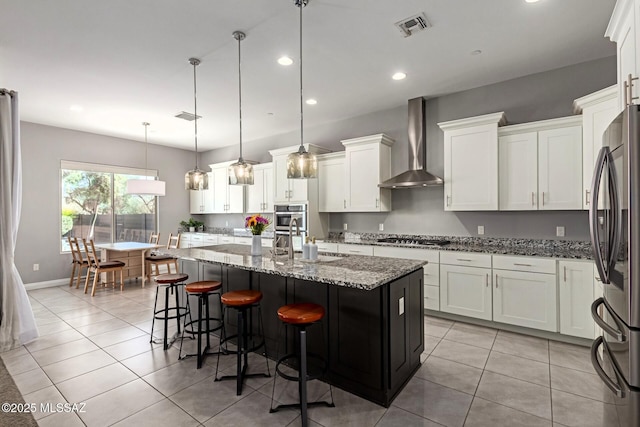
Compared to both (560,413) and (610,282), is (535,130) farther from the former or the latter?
(560,413)

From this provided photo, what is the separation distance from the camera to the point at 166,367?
2797mm

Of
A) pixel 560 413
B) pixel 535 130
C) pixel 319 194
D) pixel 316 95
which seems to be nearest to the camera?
pixel 560 413

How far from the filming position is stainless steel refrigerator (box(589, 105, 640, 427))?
→ 4.37 ft

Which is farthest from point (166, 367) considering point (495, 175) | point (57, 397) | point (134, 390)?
point (495, 175)

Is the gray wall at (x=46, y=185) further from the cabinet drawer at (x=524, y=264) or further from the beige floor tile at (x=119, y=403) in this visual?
the cabinet drawer at (x=524, y=264)

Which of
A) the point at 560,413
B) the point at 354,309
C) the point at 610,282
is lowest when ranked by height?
the point at 560,413

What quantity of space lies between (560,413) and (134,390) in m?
3.11

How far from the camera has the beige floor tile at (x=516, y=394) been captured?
219 cm

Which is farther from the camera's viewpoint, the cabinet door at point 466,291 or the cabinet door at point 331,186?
the cabinet door at point 331,186

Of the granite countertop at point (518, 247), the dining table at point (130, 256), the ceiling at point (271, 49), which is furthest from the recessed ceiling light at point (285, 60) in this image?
the dining table at point (130, 256)

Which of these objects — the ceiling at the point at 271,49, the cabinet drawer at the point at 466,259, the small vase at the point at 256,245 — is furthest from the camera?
the cabinet drawer at the point at 466,259

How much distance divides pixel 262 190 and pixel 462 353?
4.68 metres

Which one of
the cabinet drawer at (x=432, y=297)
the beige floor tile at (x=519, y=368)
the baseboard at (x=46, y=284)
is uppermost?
the cabinet drawer at (x=432, y=297)

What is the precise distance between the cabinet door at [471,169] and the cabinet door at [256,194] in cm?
369
